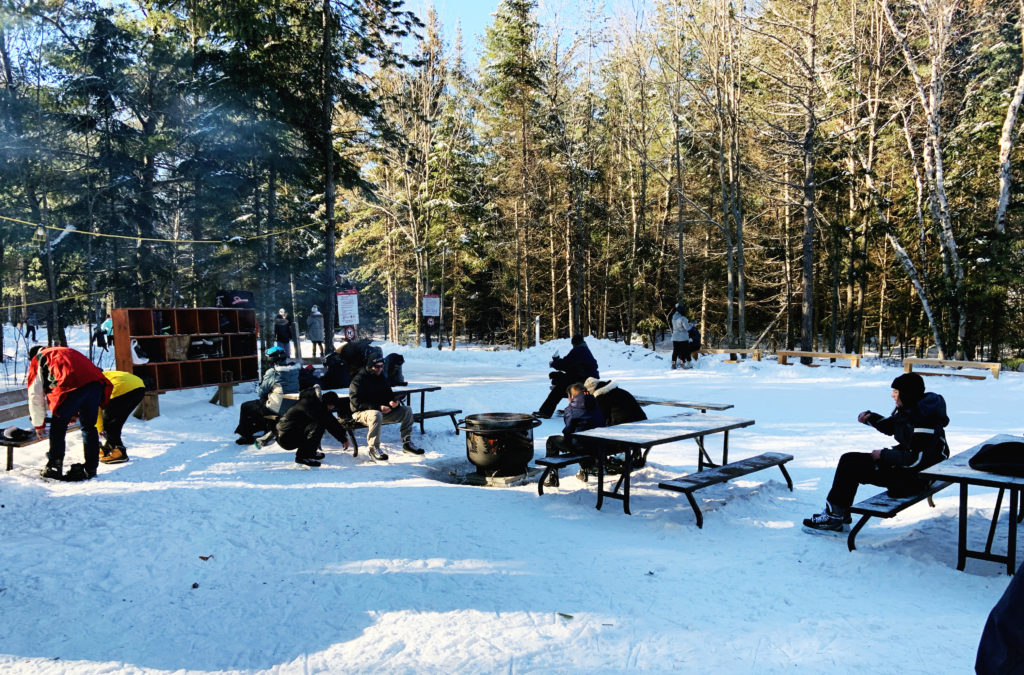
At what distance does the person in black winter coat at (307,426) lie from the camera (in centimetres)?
784

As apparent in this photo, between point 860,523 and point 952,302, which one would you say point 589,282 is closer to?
point 952,302

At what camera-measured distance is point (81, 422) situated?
6973 mm

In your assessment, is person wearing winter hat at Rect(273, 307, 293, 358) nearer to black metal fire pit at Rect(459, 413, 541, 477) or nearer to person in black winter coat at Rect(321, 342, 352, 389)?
person in black winter coat at Rect(321, 342, 352, 389)

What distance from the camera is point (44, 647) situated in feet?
11.7

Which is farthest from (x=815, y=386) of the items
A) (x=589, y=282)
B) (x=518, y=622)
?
(x=589, y=282)

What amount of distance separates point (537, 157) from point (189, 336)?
61.5 ft

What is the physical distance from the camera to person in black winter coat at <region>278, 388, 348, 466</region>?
784 centimetres

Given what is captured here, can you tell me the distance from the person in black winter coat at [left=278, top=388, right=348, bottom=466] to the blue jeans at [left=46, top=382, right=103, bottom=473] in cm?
196

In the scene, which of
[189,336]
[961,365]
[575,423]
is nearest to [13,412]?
[189,336]

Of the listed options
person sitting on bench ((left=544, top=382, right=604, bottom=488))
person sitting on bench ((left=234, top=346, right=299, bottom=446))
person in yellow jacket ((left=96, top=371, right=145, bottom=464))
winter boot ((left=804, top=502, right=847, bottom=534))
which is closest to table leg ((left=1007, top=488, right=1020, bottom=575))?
winter boot ((left=804, top=502, right=847, bottom=534))

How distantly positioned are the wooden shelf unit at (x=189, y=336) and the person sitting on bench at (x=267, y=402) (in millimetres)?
2842

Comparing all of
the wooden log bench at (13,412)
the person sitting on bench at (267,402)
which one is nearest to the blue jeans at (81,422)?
the wooden log bench at (13,412)

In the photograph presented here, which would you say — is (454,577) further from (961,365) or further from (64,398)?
(961,365)

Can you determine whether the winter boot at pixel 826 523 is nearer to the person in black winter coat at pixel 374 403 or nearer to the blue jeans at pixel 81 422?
the person in black winter coat at pixel 374 403
